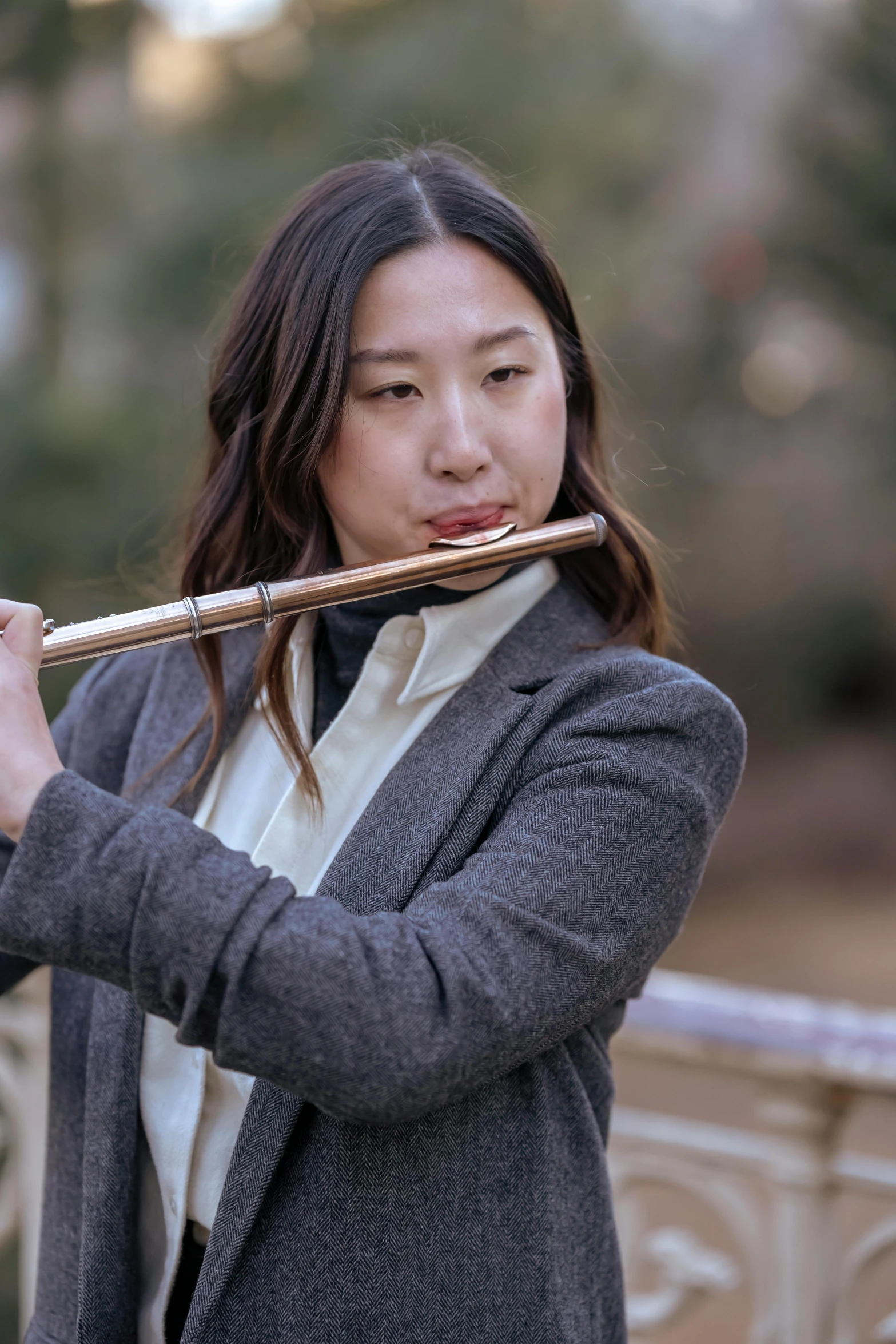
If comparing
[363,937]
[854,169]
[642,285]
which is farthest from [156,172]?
[363,937]

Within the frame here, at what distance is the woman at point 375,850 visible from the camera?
99 centimetres

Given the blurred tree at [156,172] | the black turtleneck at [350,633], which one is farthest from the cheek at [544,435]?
the blurred tree at [156,172]

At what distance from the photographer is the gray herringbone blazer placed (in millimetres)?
978

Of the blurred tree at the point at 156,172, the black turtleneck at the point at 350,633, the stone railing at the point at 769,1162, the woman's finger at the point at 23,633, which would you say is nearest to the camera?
the woman's finger at the point at 23,633

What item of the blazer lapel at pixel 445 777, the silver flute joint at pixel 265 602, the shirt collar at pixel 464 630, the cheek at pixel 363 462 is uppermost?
the cheek at pixel 363 462

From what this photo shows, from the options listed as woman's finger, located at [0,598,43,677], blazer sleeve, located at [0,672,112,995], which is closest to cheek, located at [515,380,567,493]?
woman's finger, located at [0,598,43,677]

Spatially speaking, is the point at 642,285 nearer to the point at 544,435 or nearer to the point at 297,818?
Answer: the point at 544,435

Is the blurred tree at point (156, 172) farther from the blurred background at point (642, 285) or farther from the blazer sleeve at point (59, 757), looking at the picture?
the blazer sleeve at point (59, 757)

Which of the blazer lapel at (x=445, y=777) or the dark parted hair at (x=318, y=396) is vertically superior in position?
the dark parted hair at (x=318, y=396)

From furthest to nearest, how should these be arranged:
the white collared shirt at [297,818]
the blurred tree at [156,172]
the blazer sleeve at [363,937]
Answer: the blurred tree at [156,172] < the white collared shirt at [297,818] < the blazer sleeve at [363,937]

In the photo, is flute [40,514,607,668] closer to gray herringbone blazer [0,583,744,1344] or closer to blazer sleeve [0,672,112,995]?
gray herringbone blazer [0,583,744,1344]

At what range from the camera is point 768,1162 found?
5.62 feet

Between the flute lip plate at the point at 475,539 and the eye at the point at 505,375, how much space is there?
150mm

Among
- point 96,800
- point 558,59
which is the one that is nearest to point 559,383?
point 96,800
